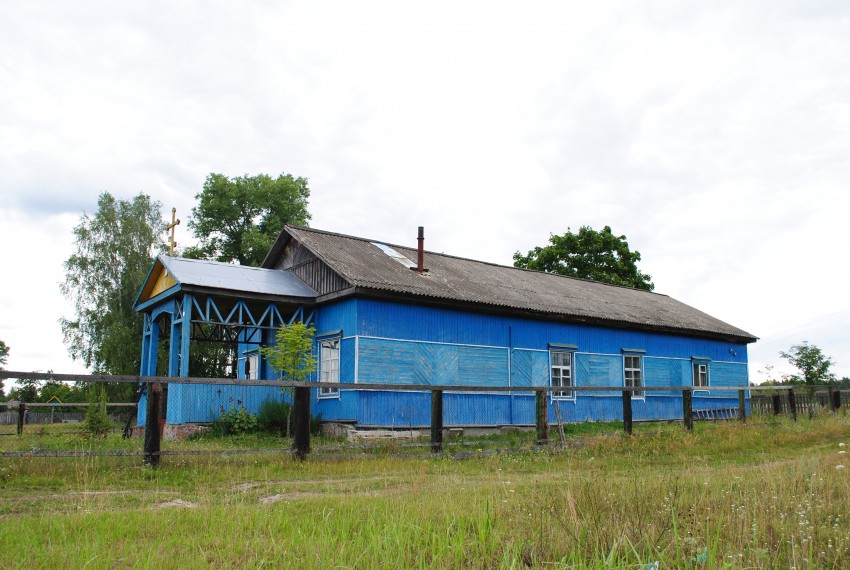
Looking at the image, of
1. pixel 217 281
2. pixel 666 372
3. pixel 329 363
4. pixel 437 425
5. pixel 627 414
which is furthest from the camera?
pixel 666 372

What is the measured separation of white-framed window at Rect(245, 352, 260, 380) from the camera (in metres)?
21.8

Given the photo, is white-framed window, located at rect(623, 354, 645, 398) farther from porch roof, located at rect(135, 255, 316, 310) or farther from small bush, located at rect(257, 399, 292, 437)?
small bush, located at rect(257, 399, 292, 437)

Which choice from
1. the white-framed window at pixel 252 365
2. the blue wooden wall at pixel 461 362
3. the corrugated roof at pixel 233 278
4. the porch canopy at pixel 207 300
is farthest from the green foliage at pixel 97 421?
the blue wooden wall at pixel 461 362

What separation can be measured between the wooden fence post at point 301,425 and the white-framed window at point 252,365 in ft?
34.7

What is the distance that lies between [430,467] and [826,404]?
17950mm

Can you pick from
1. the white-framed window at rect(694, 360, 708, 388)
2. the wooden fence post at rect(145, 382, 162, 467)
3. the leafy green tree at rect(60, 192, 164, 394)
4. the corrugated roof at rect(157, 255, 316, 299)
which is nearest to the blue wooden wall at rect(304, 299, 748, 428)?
the corrugated roof at rect(157, 255, 316, 299)

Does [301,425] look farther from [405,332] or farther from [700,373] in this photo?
[700,373]

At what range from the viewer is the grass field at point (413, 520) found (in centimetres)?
463

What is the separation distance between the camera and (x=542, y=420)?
1387cm

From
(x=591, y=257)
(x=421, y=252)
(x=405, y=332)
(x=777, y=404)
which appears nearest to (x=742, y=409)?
(x=777, y=404)

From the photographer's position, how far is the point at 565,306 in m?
22.7

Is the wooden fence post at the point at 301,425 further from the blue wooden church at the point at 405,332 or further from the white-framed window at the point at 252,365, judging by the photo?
the white-framed window at the point at 252,365

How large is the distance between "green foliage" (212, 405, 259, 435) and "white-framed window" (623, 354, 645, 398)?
12.7 meters

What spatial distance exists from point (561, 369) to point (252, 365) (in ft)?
32.2
